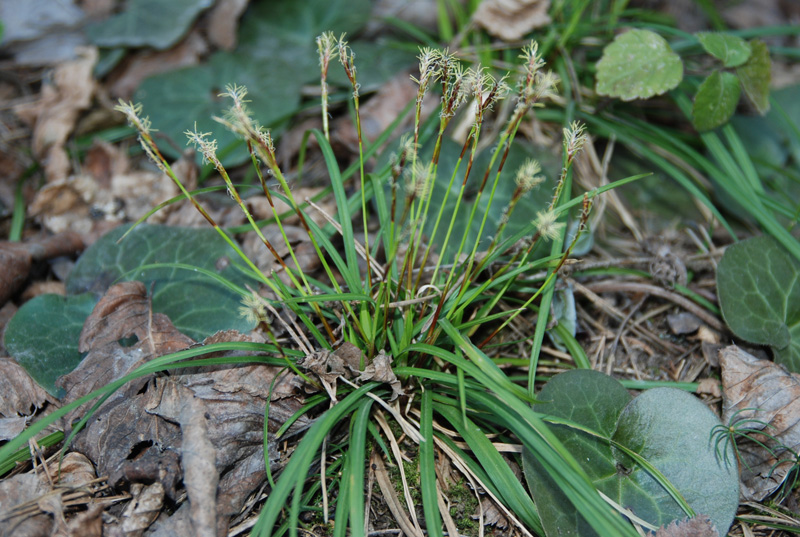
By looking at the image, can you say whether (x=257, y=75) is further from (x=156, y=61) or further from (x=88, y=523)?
(x=88, y=523)

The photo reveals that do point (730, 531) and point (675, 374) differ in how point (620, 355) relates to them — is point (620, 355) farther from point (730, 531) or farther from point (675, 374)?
point (730, 531)

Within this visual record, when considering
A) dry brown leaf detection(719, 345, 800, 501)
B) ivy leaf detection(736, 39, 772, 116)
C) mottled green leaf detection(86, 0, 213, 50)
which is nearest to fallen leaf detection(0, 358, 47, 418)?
mottled green leaf detection(86, 0, 213, 50)

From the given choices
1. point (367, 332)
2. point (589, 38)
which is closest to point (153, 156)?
point (367, 332)

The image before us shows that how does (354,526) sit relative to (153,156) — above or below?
below

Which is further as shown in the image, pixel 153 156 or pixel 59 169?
pixel 59 169

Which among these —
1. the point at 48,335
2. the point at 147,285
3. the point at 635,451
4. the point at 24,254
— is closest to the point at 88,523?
the point at 48,335
